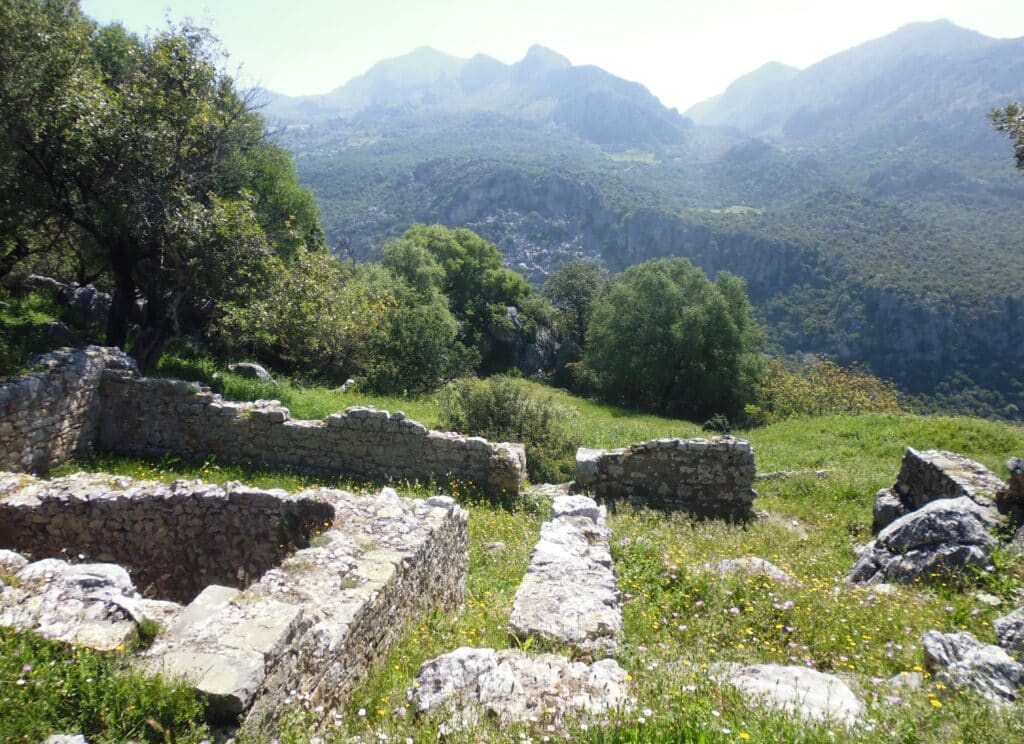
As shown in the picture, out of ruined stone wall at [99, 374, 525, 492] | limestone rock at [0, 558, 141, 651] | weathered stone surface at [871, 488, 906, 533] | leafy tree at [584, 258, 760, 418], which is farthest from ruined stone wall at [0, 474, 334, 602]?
leafy tree at [584, 258, 760, 418]

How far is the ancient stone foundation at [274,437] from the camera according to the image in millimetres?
12406

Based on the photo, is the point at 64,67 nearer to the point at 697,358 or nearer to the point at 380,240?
the point at 697,358

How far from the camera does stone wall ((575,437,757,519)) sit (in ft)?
42.3

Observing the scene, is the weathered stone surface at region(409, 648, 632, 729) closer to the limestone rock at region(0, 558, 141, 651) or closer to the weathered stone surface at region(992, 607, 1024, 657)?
the limestone rock at region(0, 558, 141, 651)

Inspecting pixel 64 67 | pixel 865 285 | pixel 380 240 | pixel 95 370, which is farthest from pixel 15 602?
pixel 380 240

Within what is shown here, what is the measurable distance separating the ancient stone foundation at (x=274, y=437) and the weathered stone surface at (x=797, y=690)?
7.62m

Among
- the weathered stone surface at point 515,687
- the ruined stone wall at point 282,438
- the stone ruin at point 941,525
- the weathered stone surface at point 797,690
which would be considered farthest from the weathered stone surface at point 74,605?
the stone ruin at point 941,525

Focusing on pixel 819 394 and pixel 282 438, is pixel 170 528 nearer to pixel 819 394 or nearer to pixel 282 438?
pixel 282 438

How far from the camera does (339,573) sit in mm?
5812

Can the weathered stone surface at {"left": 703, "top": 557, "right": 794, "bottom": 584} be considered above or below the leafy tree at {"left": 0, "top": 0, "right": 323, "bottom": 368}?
below

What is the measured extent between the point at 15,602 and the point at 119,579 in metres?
0.74

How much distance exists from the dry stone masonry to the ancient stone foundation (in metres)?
4.06

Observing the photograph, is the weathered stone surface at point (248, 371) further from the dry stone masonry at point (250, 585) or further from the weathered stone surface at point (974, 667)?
the weathered stone surface at point (974, 667)

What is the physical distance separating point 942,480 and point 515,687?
36.2 ft
